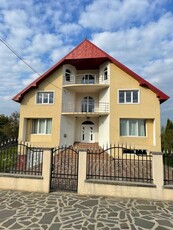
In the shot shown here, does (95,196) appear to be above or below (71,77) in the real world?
below

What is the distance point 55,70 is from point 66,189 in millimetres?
14510

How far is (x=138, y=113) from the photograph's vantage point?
16766 millimetres

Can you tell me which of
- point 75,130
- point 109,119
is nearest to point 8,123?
point 75,130

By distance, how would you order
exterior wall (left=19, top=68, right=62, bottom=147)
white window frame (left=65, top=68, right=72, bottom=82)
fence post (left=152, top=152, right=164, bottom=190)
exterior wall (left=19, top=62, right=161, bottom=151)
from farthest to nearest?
1. white window frame (left=65, top=68, right=72, bottom=82)
2. exterior wall (left=19, top=68, right=62, bottom=147)
3. exterior wall (left=19, top=62, right=161, bottom=151)
4. fence post (left=152, top=152, right=164, bottom=190)

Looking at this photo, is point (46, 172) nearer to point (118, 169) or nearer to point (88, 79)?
point (118, 169)

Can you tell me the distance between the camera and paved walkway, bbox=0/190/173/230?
4.29m

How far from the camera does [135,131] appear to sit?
17.1 metres

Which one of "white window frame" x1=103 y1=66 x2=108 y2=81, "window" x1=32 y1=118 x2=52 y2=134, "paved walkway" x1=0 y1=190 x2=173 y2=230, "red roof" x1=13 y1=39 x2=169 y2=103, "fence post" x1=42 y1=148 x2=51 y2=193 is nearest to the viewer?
"paved walkway" x1=0 y1=190 x2=173 y2=230

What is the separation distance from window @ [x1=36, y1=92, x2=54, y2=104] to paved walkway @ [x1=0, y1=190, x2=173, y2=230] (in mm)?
13011

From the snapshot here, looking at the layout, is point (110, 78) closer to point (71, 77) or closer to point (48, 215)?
point (71, 77)

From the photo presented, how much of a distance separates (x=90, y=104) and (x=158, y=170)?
14929mm

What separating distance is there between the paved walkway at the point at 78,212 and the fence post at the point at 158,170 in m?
0.63

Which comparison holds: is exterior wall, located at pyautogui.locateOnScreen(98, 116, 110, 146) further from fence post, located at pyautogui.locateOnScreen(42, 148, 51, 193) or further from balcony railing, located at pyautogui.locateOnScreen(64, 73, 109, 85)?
fence post, located at pyautogui.locateOnScreen(42, 148, 51, 193)

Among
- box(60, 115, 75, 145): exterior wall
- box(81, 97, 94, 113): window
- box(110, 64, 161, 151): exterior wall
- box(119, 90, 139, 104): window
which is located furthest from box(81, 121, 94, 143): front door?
box(119, 90, 139, 104): window
